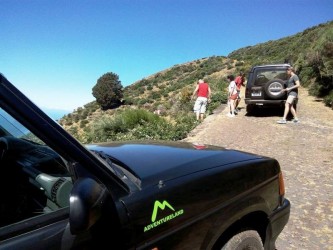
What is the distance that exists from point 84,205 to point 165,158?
1086 millimetres

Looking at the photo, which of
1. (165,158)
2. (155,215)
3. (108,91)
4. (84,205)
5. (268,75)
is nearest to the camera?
(84,205)

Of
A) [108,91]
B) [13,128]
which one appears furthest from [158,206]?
[108,91]

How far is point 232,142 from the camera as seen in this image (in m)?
9.08

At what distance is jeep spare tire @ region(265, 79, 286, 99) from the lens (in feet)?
37.4

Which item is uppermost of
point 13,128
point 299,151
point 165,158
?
point 13,128

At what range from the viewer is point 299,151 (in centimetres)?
797

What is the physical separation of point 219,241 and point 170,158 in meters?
Answer: 0.68

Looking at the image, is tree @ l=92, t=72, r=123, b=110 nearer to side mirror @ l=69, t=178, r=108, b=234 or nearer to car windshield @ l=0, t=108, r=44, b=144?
car windshield @ l=0, t=108, r=44, b=144

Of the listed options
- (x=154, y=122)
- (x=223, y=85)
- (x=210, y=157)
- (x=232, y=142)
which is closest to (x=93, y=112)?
(x=223, y=85)

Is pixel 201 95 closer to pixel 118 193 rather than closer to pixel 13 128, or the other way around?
pixel 118 193

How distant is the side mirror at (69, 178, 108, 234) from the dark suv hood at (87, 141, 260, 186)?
49 centimetres

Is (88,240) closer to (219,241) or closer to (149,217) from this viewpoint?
(149,217)

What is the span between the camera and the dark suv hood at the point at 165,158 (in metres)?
2.10

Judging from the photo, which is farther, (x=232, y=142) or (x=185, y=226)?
(x=232, y=142)
